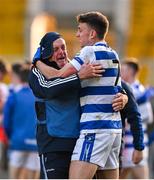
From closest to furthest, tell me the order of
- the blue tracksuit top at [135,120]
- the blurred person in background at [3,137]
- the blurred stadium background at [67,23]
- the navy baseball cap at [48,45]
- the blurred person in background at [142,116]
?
the navy baseball cap at [48,45]
the blue tracksuit top at [135,120]
the blurred person in background at [142,116]
the blurred person in background at [3,137]
the blurred stadium background at [67,23]

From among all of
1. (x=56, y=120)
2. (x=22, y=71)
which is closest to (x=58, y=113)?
(x=56, y=120)

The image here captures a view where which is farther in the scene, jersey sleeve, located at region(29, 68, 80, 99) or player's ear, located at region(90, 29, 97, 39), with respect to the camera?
player's ear, located at region(90, 29, 97, 39)

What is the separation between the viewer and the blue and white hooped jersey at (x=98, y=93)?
295 inches

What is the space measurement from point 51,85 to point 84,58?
37 centimetres

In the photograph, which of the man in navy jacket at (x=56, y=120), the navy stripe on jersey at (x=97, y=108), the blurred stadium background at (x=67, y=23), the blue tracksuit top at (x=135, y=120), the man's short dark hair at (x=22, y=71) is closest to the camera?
the navy stripe on jersey at (x=97, y=108)

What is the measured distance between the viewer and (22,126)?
12.0 m

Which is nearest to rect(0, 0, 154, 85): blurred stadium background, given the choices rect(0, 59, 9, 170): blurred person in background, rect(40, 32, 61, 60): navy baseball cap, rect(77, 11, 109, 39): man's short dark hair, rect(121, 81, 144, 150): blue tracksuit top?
rect(0, 59, 9, 170): blurred person in background

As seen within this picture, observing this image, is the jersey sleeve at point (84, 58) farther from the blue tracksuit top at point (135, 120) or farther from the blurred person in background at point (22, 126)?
the blurred person in background at point (22, 126)

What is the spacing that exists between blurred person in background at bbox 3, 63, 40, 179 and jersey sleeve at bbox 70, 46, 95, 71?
437 cm

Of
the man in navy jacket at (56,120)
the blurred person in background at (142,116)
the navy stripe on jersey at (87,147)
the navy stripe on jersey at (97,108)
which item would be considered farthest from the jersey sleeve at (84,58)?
the blurred person in background at (142,116)

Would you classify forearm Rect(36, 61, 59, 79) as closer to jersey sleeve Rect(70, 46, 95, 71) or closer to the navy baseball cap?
the navy baseball cap

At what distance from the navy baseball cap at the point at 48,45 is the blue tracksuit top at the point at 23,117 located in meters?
4.00

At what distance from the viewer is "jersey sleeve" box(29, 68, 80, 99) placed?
7496mm

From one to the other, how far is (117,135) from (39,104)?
77 cm
